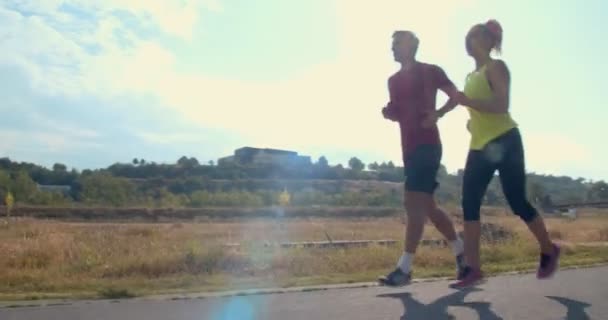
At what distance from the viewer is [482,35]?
16.6 ft

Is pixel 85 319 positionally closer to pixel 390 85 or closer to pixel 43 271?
pixel 390 85

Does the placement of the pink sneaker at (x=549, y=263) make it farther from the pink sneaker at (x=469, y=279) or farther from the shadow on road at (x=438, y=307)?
the shadow on road at (x=438, y=307)

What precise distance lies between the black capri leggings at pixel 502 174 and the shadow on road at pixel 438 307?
25.9 inches

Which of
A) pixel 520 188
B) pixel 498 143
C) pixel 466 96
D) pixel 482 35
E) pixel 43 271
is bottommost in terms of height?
pixel 43 271

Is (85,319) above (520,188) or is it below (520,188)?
below

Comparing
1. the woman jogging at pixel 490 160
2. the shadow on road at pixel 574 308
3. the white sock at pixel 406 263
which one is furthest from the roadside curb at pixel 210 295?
the shadow on road at pixel 574 308

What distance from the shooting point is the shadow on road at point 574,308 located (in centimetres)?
392

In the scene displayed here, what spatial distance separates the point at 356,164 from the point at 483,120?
464 feet

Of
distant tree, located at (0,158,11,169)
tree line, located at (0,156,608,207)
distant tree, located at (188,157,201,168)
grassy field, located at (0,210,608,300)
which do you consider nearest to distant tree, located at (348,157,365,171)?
tree line, located at (0,156,608,207)

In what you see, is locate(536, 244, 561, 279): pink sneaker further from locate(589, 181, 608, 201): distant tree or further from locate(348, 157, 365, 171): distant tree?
locate(348, 157, 365, 171): distant tree

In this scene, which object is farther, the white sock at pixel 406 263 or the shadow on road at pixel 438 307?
the white sock at pixel 406 263

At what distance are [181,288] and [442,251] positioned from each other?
4.03 metres

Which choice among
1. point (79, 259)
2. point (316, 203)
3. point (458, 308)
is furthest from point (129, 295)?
point (316, 203)

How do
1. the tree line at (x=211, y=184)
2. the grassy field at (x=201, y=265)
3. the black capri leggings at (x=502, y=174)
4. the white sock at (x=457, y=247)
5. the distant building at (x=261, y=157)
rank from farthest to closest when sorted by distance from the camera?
the distant building at (x=261, y=157), the tree line at (x=211, y=184), the grassy field at (x=201, y=265), the white sock at (x=457, y=247), the black capri leggings at (x=502, y=174)
